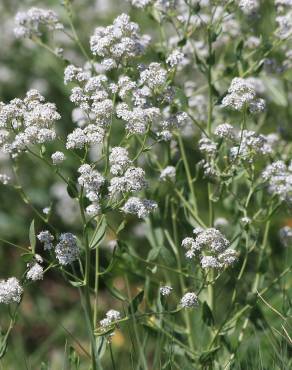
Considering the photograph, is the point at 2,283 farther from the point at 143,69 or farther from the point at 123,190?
the point at 143,69

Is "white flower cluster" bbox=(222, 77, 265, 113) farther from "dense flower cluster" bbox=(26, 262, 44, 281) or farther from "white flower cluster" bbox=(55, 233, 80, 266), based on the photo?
Answer: "dense flower cluster" bbox=(26, 262, 44, 281)

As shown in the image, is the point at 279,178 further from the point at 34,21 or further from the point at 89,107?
the point at 34,21

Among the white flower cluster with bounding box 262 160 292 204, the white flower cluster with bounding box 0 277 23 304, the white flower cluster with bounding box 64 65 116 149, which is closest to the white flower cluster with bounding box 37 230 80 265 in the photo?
the white flower cluster with bounding box 0 277 23 304

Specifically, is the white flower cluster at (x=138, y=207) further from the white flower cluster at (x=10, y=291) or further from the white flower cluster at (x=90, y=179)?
the white flower cluster at (x=10, y=291)

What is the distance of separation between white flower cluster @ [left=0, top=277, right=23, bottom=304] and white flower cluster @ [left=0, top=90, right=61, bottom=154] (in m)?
0.46

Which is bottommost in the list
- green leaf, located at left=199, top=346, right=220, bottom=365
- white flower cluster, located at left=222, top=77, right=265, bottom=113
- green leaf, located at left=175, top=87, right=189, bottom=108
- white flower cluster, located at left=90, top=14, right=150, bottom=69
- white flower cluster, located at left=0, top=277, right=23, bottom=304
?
green leaf, located at left=199, top=346, right=220, bottom=365

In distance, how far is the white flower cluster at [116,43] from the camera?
9.34 feet

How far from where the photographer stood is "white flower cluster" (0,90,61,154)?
259 cm

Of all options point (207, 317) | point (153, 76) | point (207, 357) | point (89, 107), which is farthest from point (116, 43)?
point (207, 357)

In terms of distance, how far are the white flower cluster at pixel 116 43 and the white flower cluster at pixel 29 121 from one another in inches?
12.0

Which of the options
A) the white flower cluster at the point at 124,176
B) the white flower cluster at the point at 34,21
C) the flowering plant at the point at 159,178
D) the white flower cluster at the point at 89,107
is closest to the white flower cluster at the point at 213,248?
the flowering plant at the point at 159,178

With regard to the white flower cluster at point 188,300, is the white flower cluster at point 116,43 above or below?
above

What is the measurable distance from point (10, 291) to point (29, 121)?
0.59 meters

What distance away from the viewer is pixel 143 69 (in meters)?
2.95
